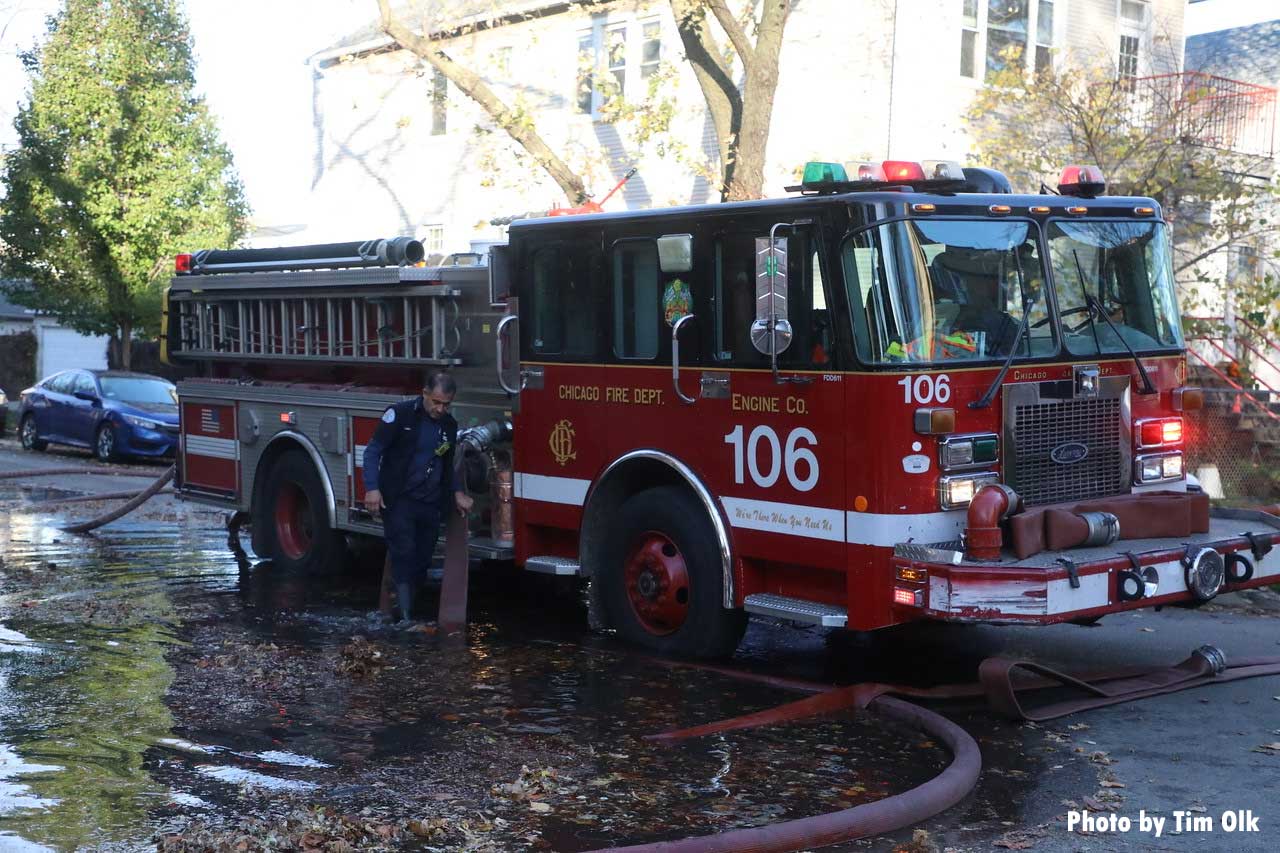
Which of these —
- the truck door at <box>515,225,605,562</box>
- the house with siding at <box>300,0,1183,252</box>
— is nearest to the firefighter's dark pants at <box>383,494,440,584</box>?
the truck door at <box>515,225,605,562</box>

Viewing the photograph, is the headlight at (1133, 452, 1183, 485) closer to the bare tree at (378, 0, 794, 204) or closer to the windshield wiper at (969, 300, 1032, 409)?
the windshield wiper at (969, 300, 1032, 409)

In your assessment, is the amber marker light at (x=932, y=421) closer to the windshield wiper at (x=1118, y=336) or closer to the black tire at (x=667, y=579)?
the windshield wiper at (x=1118, y=336)

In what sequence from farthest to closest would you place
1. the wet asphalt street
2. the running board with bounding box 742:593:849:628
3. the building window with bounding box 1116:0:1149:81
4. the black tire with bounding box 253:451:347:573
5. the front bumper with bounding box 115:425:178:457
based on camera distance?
the building window with bounding box 1116:0:1149:81 < the front bumper with bounding box 115:425:178:457 < the black tire with bounding box 253:451:347:573 < the running board with bounding box 742:593:849:628 < the wet asphalt street

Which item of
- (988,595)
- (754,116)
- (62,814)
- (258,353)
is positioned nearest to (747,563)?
(988,595)

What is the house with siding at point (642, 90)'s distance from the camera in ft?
64.2

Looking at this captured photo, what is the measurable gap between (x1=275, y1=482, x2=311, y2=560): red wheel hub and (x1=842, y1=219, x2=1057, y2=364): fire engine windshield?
561 centimetres

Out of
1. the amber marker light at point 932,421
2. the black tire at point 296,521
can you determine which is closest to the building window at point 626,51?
the black tire at point 296,521

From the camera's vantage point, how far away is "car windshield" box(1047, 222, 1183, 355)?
24.9 ft

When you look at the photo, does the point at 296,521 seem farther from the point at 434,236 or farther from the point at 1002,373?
the point at 434,236

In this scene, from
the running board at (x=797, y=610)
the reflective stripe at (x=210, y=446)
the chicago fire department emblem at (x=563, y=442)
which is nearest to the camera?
the running board at (x=797, y=610)

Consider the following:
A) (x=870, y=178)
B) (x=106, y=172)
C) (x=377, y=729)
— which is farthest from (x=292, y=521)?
(x=106, y=172)

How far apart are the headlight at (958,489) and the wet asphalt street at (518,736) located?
0.97 m

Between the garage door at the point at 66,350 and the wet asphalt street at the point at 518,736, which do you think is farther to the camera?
the garage door at the point at 66,350

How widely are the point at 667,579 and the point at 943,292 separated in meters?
2.18
